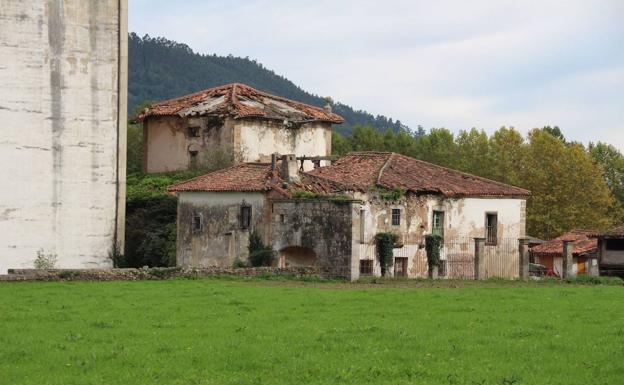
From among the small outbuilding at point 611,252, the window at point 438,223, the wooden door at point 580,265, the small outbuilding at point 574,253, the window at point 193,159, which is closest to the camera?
the window at point 438,223

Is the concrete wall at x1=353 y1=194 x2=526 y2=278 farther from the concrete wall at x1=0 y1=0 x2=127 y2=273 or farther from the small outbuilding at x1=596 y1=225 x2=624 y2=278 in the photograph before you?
the concrete wall at x1=0 y1=0 x2=127 y2=273

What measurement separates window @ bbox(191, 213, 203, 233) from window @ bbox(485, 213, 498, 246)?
13500 mm

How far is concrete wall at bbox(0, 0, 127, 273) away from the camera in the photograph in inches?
1901

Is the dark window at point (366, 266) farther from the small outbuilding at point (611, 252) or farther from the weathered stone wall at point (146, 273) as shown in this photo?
the small outbuilding at point (611, 252)

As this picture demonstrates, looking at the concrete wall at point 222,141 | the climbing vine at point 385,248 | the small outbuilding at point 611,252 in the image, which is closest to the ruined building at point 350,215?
the climbing vine at point 385,248

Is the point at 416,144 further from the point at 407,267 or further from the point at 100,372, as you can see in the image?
the point at 100,372

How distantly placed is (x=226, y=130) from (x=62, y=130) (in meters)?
12.2

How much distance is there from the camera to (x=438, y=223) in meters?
54.5

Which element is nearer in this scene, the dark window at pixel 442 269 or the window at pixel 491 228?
the dark window at pixel 442 269

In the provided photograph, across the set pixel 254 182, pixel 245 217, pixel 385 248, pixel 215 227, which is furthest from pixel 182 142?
pixel 385 248

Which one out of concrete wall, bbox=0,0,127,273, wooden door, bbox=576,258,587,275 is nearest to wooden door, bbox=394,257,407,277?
concrete wall, bbox=0,0,127,273

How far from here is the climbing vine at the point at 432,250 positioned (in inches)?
1994

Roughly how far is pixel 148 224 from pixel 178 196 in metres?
3.78

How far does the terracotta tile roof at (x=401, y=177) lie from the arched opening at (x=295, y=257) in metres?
5.62
